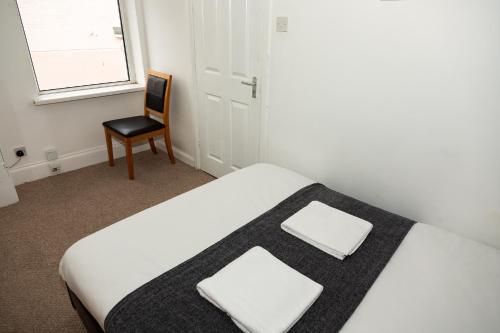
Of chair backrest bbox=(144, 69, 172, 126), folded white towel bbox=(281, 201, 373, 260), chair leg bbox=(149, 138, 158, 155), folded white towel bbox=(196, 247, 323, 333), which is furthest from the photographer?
chair leg bbox=(149, 138, 158, 155)

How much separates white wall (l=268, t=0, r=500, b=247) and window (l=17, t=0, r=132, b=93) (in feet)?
6.64

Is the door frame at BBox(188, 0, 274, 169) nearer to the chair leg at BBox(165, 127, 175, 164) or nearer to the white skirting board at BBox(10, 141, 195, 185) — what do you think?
the chair leg at BBox(165, 127, 175, 164)

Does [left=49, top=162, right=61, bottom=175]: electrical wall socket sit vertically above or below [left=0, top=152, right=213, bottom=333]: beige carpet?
above

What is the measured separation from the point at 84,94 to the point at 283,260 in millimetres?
2633

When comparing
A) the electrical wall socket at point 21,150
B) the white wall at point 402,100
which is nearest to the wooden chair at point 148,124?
the electrical wall socket at point 21,150

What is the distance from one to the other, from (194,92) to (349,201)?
182 cm

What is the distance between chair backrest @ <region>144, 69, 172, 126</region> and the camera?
287 cm

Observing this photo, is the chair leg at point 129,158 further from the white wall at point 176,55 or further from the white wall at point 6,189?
the white wall at point 6,189

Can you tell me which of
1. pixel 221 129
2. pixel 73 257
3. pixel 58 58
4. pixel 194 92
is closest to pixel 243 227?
pixel 73 257

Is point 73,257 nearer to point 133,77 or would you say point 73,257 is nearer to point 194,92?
point 194,92

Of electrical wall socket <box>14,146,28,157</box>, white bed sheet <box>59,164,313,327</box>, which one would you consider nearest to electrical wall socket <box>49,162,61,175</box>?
electrical wall socket <box>14,146,28,157</box>

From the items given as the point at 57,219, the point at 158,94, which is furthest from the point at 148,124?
the point at 57,219

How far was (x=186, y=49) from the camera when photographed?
2.72 metres

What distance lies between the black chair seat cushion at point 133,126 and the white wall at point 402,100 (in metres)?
1.41
